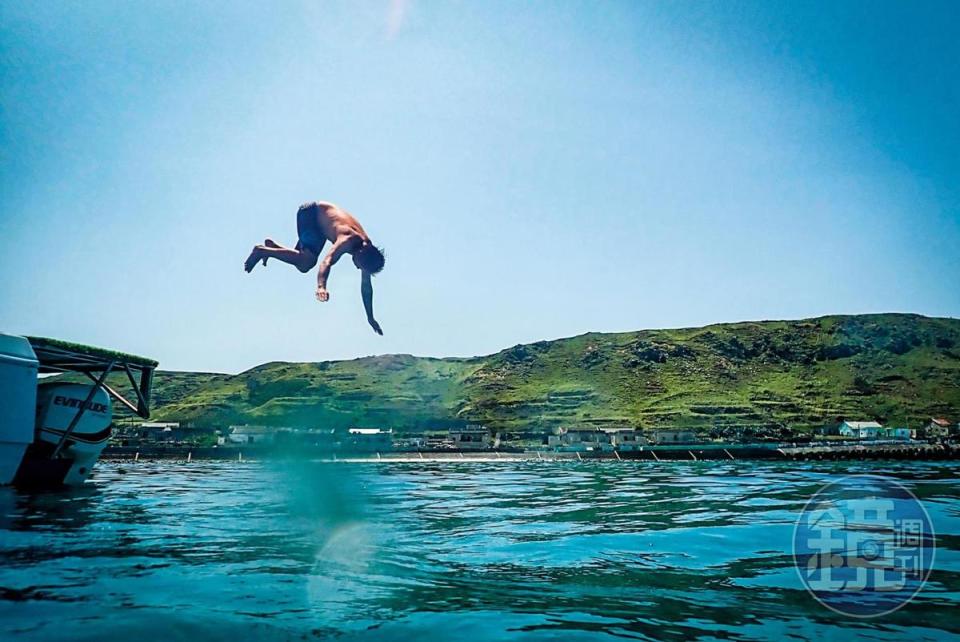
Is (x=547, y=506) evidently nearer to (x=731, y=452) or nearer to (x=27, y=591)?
(x=27, y=591)

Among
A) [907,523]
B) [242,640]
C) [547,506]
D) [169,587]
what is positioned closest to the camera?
[242,640]

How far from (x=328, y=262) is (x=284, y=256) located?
1.47 m

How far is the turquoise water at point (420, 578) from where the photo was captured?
7.02 meters

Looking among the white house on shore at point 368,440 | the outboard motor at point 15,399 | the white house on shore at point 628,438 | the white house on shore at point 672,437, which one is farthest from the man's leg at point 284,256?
the white house on shore at point 672,437

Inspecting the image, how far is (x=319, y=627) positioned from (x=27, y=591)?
427cm

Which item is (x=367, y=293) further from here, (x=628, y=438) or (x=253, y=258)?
(x=628, y=438)

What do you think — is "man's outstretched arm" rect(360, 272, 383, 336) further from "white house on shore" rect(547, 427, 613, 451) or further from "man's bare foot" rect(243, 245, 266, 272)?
"white house on shore" rect(547, 427, 613, 451)

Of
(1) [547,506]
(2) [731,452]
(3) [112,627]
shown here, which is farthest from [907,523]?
(2) [731,452]

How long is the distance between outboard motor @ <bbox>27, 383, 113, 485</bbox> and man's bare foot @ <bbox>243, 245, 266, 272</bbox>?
23772 mm

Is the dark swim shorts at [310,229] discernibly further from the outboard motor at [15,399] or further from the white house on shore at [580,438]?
the white house on shore at [580,438]

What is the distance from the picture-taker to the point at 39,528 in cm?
1529

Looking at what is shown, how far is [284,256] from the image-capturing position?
369 inches

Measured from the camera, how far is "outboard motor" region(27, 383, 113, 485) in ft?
91.7

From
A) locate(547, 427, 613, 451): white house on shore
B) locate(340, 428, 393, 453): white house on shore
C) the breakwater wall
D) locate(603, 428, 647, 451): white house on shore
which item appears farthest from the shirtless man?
locate(547, 427, 613, 451): white house on shore
